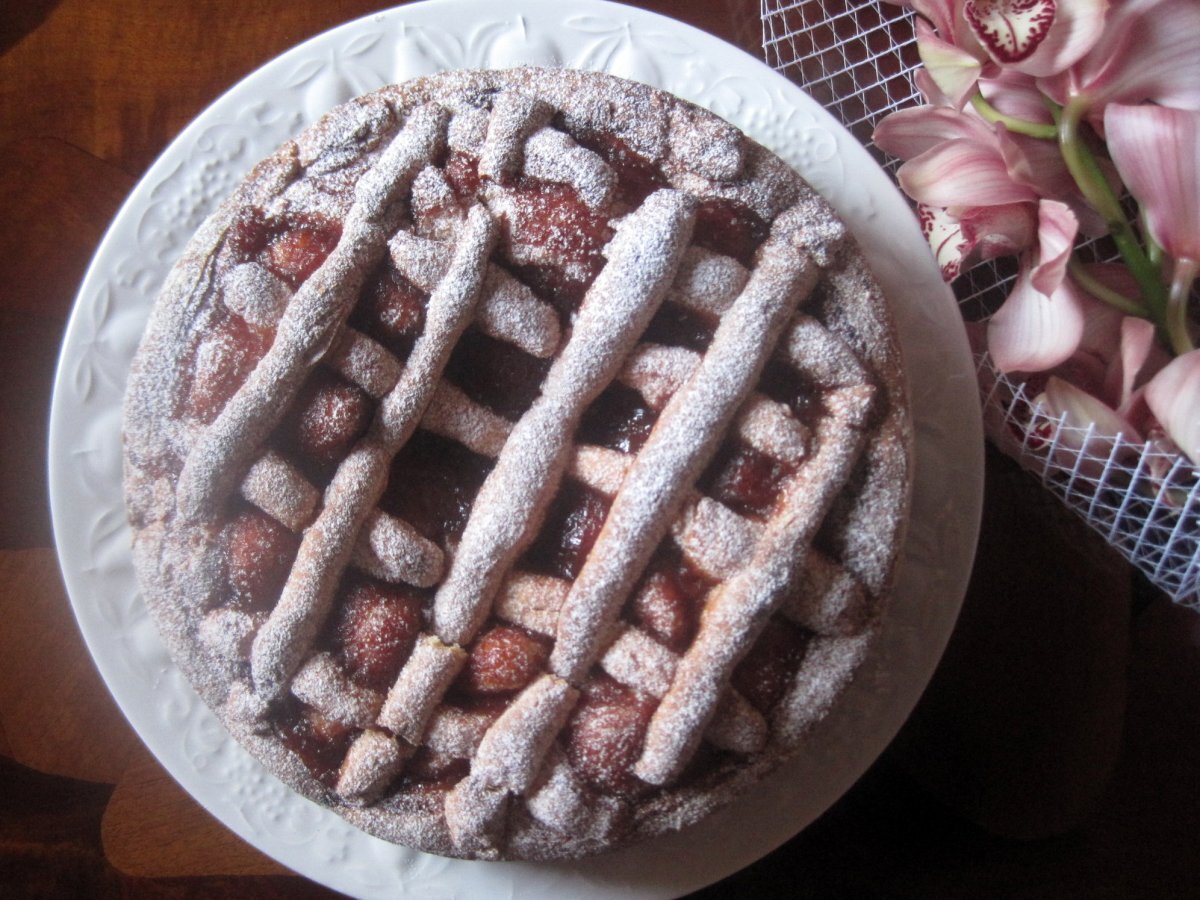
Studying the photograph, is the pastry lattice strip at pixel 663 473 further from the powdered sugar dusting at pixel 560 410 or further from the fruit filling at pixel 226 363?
the fruit filling at pixel 226 363

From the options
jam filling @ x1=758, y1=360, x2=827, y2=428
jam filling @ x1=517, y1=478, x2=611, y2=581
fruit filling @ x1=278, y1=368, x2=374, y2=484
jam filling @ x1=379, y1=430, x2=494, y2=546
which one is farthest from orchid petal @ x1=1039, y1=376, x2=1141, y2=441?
fruit filling @ x1=278, y1=368, x2=374, y2=484

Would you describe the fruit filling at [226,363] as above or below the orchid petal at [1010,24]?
below

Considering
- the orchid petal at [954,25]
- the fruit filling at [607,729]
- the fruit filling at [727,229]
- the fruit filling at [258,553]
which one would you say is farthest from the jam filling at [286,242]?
the orchid petal at [954,25]

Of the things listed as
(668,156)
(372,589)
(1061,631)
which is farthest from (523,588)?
(1061,631)

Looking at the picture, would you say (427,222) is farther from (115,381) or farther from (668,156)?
(115,381)

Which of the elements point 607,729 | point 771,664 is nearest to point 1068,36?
point 771,664
